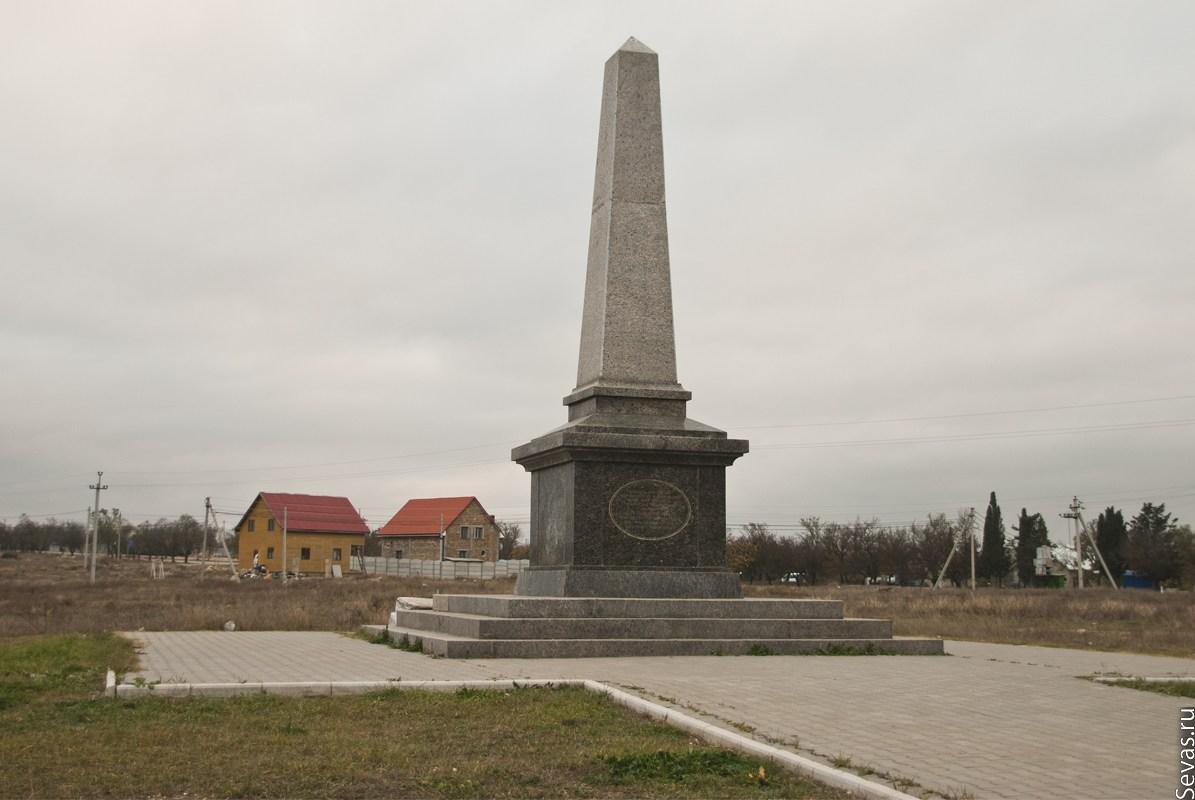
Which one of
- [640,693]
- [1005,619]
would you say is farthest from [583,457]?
[1005,619]

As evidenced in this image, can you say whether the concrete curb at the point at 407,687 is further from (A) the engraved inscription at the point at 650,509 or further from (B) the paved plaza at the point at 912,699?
(A) the engraved inscription at the point at 650,509

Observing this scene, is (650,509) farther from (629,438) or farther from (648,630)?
(648,630)

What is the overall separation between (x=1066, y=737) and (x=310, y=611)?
16543 millimetres

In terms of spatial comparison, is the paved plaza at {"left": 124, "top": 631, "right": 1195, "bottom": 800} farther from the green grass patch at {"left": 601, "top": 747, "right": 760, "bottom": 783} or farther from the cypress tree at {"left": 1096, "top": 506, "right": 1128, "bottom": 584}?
the cypress tree at {"left": 1096, "top": 506, "right": 1128, "bottom": 584}

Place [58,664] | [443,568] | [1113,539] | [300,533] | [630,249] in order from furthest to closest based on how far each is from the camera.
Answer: [1113,539]
[300,533]
[443,568]
[630,249]
[58,664]

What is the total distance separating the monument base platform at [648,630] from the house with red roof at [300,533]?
2338 inches

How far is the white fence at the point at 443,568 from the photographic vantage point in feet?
213

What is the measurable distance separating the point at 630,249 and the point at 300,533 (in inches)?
2379

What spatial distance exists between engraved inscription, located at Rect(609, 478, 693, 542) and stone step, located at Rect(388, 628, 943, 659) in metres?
1.72

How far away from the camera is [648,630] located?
12.0 meters

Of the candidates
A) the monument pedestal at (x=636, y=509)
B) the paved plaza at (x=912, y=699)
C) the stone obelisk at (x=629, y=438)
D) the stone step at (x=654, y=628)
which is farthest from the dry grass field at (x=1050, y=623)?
the stone obelisk at (x=629, y=438)

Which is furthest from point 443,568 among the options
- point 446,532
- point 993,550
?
point 993,550

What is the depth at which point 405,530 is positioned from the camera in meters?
77.5

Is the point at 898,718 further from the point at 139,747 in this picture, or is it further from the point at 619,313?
the point at 619,313
